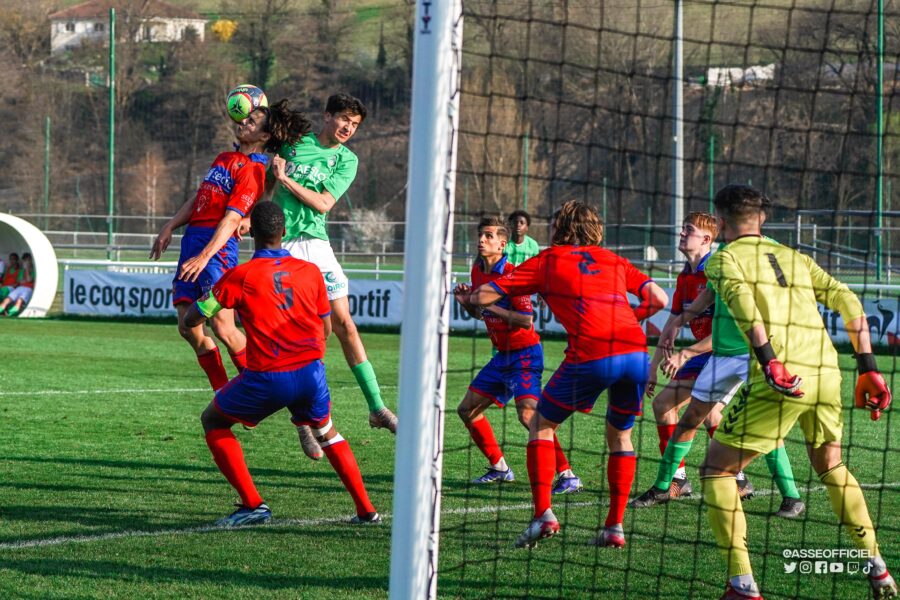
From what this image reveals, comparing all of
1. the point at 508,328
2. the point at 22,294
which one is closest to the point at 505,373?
the point at 508,328

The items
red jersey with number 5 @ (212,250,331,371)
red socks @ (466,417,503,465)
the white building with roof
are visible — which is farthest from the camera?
the white building with roof

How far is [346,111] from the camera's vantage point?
712 cm

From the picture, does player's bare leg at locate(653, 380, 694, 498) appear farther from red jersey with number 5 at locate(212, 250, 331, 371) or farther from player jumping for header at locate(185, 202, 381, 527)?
red jersey with number 5 at locate(212, 250, 331, 371)

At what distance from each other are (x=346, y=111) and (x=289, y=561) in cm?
298

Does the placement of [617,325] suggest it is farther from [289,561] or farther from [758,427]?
[289,561]

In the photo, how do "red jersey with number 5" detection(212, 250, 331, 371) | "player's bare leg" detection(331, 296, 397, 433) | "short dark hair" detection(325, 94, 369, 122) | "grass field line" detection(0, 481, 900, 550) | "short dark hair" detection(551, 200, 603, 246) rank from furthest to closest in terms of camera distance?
"player's bare leg" detection(331, 296, 397, 433) < "short dark hair" detection(325, 94, 369, 122) < "short dark hair" detection(551, 200, 603, 246) < "red jersey with number 5" detection(212, 250, 331, 371) < "grass field line" detection(0, 481, 900, 550)

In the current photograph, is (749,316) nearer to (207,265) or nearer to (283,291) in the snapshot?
(283,291)

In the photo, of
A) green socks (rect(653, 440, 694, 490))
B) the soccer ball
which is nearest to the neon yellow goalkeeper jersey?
green socks (rect(653, 440, 694, 490))

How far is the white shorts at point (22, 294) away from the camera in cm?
2273

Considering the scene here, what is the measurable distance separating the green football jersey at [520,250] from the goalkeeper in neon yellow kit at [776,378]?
4.32 meters

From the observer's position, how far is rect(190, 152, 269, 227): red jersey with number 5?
6965 millimetres

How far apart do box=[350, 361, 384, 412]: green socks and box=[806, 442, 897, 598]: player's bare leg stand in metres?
3.03

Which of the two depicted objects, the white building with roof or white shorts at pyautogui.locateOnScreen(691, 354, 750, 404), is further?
the white building with roof

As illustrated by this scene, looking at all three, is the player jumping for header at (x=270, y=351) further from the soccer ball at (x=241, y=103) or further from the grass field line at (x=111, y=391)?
the grass field line at (x=111, y=391)
